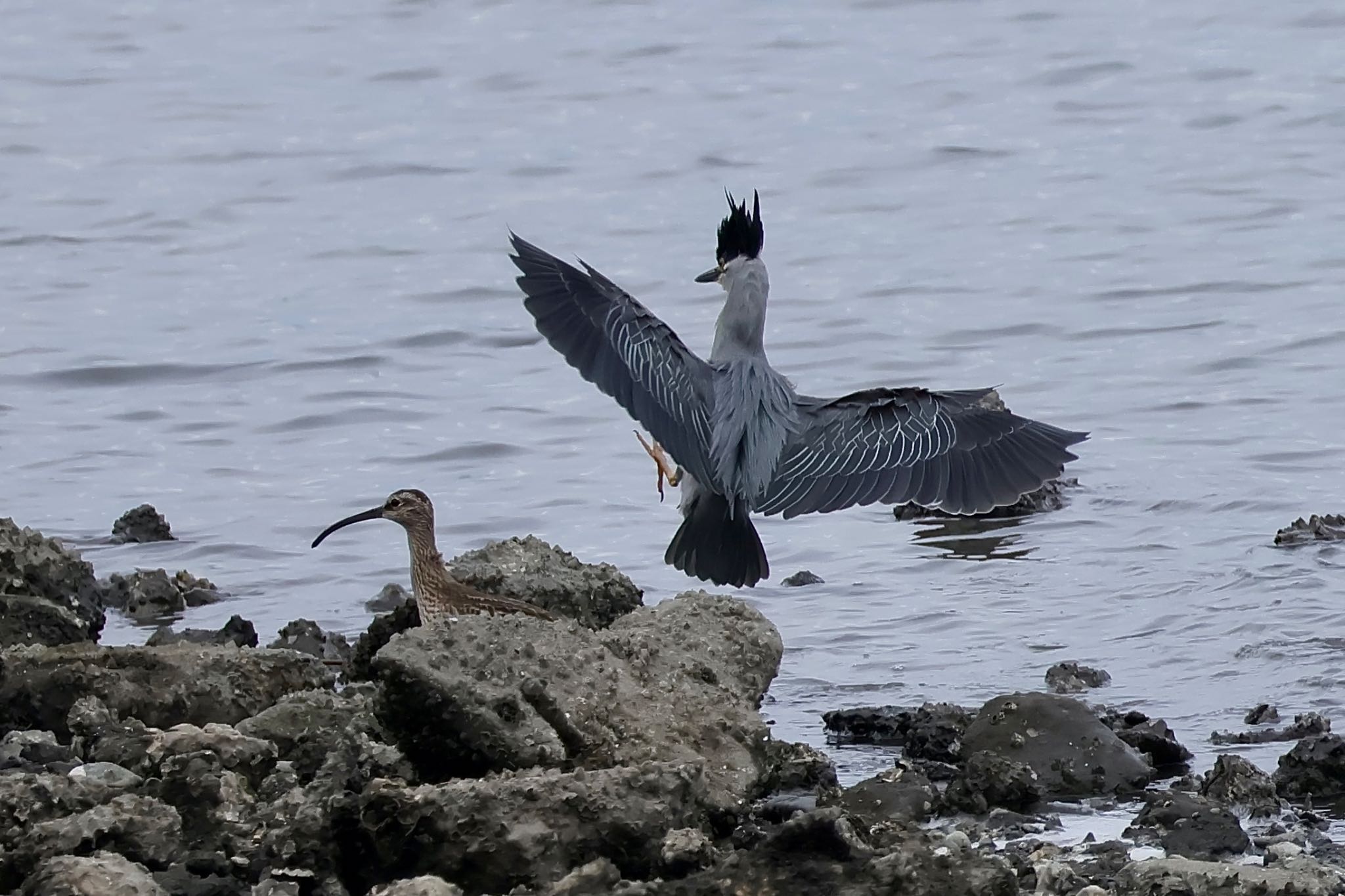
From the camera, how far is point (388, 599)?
30.4ft

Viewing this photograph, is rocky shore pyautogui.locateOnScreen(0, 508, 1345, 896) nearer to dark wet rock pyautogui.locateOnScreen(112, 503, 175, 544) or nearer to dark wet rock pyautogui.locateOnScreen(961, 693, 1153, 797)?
dark wet rock pyautogui.locateOnScreen(961, 693, 1153, 797)

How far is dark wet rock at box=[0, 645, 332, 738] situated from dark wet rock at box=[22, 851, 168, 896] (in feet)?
4.75

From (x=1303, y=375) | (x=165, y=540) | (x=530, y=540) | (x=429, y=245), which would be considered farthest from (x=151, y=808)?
(x=429, y=245)

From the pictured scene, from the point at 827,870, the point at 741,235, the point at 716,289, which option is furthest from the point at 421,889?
the point at 716,289

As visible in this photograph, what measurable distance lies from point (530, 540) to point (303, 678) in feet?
4.11

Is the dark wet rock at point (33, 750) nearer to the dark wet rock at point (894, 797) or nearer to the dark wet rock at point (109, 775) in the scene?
the dark wet rock at point (109, 775)

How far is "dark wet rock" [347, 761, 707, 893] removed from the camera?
17.1 ft

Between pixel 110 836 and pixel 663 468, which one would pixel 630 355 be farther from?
pixel 110 836

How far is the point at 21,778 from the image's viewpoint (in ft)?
17.9

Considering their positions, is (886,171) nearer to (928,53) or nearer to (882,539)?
(928,53)

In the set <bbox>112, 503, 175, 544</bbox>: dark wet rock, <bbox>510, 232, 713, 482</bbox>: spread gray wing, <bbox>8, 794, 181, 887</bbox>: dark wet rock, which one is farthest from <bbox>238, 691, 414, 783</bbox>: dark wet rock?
<bbox>112, 503, 175, 544</bbox>: dark wet rock

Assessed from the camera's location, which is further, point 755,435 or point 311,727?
point 755,435

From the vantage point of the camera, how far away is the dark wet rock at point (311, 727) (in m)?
5.95

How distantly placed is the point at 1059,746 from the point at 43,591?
3304 mm
